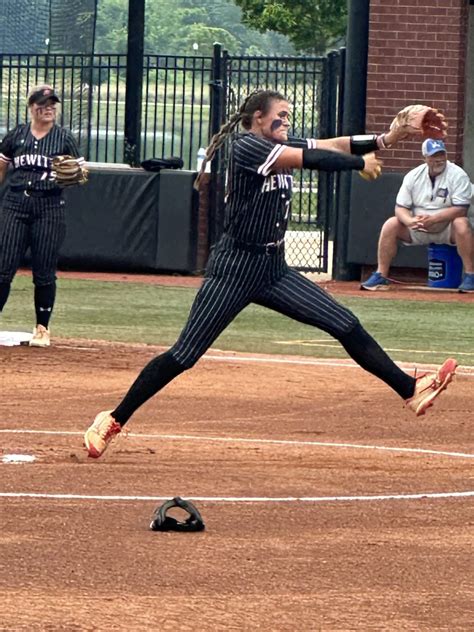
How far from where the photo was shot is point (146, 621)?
18.6 feet

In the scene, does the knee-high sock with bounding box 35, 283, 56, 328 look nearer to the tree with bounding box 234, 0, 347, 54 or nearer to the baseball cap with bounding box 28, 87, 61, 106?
the baseball cap with bounding box 28, 87, 61, 106

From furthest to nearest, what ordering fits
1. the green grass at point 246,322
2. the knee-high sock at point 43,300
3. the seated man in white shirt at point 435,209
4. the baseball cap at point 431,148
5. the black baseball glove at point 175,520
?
the seated man in white shirt at point 435,209 → the baseball cap at point 431,148 → the green grass at point 246,322 → the knee-high sock at point 43,300 → the black baseball glove at point 175,520

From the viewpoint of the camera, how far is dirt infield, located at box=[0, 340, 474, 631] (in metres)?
5.94

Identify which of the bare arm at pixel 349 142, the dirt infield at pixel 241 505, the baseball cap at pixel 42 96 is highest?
the baseball cap at pixel 42 96

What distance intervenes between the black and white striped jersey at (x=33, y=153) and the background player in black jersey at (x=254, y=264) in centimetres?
490

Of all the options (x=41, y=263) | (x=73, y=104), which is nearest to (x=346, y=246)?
(x=73, y=104)

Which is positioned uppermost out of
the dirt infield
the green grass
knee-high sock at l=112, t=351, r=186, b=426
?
knee-high sock at l=112, t=351, r=186, b=426

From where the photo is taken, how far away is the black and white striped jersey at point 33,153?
1311cm

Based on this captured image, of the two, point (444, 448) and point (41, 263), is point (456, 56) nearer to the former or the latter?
point (41, 263)

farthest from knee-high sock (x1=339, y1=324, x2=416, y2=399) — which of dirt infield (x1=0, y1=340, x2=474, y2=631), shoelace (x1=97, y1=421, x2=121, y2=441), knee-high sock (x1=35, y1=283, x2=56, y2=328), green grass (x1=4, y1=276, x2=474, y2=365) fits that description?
knee-high sock (x1=35, y1=283, x2=56, y2=328)

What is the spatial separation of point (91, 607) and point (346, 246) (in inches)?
580

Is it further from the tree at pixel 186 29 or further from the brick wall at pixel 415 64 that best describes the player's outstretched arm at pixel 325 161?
the tree at pixel 186 29

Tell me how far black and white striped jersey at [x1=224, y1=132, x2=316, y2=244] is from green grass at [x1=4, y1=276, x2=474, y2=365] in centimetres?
516

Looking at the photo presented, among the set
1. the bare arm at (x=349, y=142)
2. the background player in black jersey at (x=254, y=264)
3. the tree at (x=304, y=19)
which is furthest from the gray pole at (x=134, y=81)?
the tree at (x=304, y=19)
